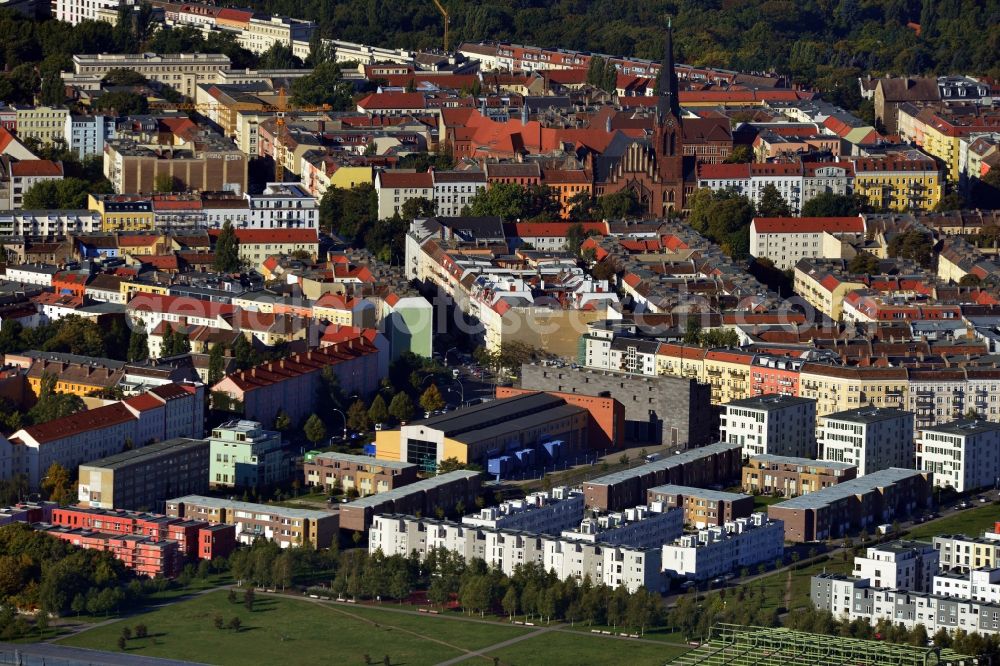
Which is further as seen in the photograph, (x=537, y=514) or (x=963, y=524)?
(x=963, y=524)

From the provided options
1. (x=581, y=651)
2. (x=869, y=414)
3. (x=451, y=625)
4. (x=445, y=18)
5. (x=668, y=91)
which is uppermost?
(x=445, y=18)

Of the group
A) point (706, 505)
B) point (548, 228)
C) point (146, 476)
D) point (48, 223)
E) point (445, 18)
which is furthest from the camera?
point (445, 18)

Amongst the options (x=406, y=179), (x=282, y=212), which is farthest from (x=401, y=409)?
(x=406, y=179)

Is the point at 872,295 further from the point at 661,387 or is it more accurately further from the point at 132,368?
the point at 132,368

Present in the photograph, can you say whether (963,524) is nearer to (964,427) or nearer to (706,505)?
(964,427)

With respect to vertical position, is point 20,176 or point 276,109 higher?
point 276,109

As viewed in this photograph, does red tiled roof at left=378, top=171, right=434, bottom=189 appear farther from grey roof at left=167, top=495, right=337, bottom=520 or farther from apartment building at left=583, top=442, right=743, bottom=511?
grey roof at left=167, top=495, right=337, bottom=520

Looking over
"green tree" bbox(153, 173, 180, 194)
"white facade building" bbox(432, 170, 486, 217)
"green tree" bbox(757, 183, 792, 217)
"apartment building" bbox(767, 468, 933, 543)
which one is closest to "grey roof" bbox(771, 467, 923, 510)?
"apartment building" bbox(767, 468, 933, 543)
